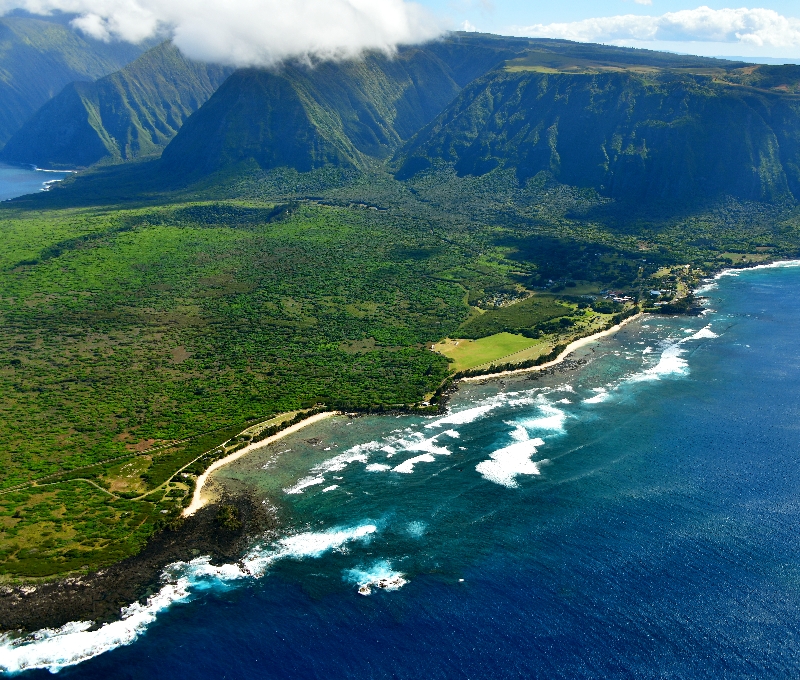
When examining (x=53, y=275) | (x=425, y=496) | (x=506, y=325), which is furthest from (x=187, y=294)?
(x=425, y=496)

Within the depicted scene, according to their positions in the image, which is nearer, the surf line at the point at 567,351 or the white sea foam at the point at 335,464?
the white sea foam at the point at 335,464

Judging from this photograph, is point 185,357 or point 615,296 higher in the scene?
point 615,296

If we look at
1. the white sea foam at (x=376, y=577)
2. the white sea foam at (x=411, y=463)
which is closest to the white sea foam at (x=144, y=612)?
the white sea foam at (x=376, y=577)

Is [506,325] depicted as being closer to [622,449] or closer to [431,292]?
[431,292]

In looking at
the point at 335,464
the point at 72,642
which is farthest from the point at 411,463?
the point at 72,642

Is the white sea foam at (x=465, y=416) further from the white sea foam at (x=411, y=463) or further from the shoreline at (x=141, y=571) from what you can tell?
the shoreline at (x=141, y=571)

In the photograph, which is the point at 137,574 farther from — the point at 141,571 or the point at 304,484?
the point at 304,484

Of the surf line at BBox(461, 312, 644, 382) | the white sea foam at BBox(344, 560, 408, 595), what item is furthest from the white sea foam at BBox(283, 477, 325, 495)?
the surf line at BBox(461, 312, 644, 382)
